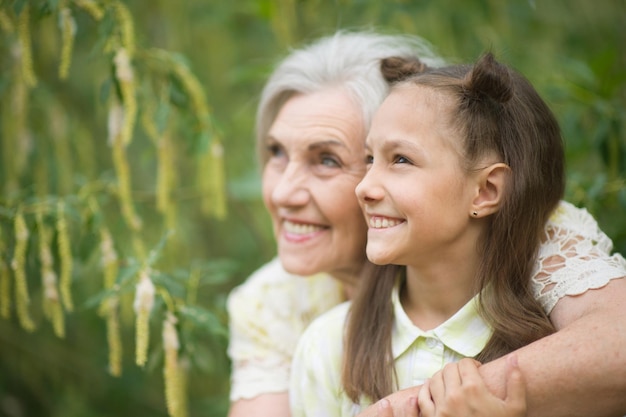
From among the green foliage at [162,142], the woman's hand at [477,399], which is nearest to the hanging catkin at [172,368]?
the green foliage at [162,142]

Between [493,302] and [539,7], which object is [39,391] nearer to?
[493,302]

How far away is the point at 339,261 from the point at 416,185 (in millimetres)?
553

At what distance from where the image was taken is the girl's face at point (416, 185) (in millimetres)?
1495

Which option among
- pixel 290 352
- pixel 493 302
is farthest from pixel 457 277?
pixel 290 352

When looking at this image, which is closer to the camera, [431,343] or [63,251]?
[431,343]

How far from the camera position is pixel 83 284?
2.88 m

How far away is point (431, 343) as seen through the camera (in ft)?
5.29

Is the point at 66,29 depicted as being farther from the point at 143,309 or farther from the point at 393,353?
the point at 393,353

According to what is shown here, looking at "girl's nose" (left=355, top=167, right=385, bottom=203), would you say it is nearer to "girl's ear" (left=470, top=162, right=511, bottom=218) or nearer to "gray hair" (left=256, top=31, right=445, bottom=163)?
"girl's ear" (left=470, top=162, right=511, bottom=218)

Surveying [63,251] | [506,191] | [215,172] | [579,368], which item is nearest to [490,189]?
[506,191]

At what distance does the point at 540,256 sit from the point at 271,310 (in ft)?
3.02

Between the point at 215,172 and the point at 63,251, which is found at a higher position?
the point at 215,172

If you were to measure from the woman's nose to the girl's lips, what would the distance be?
396mm

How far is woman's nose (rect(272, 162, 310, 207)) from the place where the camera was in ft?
6.34
